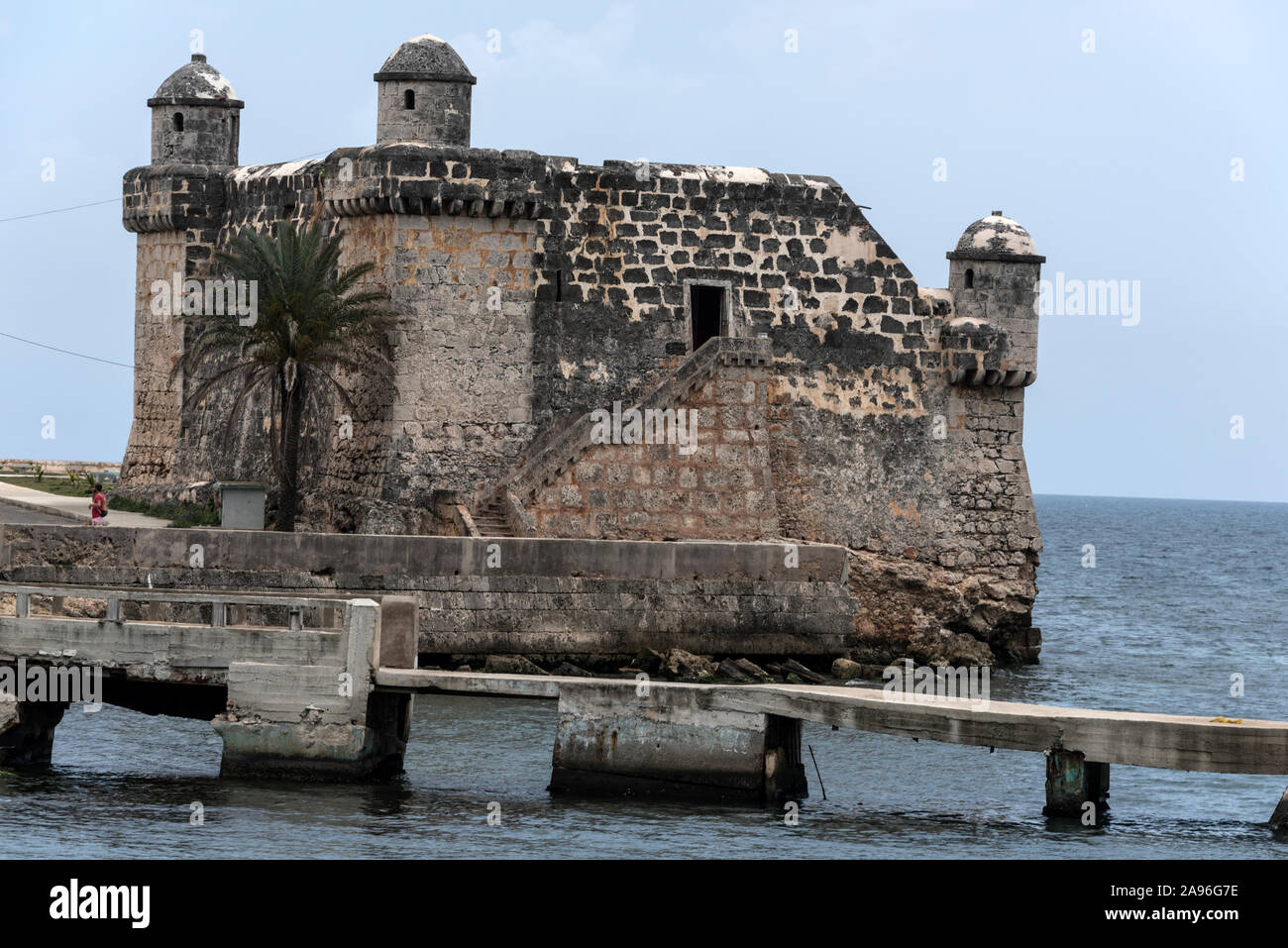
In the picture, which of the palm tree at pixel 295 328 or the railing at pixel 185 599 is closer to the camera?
the railing at pixel 185 599

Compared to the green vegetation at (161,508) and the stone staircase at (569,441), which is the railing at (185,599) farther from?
the green vegetation at (161,508)

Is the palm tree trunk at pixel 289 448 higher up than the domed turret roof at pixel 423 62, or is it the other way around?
the domed turret roof at pixel 423 62

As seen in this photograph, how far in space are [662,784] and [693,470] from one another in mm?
11245

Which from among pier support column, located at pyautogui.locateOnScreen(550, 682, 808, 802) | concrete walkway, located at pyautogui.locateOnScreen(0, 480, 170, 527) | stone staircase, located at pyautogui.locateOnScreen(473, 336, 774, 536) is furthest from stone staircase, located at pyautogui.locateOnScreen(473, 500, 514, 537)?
pier support column, located at pyautogui.locateOnScreen(550, 682, 808, 802)

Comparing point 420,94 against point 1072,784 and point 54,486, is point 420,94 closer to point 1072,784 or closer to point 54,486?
point 54,486

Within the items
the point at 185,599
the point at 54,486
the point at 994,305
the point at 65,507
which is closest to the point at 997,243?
the point at 994,305

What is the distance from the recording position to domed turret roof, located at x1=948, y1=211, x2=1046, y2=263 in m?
35.4

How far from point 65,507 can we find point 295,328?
19.2 feet

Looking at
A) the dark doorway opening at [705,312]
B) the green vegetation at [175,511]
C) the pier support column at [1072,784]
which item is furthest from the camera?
the dark doorway opening at [705,312]

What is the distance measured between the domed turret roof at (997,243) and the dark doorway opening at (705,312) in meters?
3.76

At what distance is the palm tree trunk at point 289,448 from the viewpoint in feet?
108

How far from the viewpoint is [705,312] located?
115 feet

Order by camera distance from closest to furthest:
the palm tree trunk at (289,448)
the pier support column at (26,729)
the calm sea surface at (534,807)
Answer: the calm sea surface at (534,807)
the pier support column at (26,729)
the palm tree trunk at (289,448)

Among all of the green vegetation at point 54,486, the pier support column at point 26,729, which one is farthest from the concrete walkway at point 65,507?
the pier support column at point 26,729
